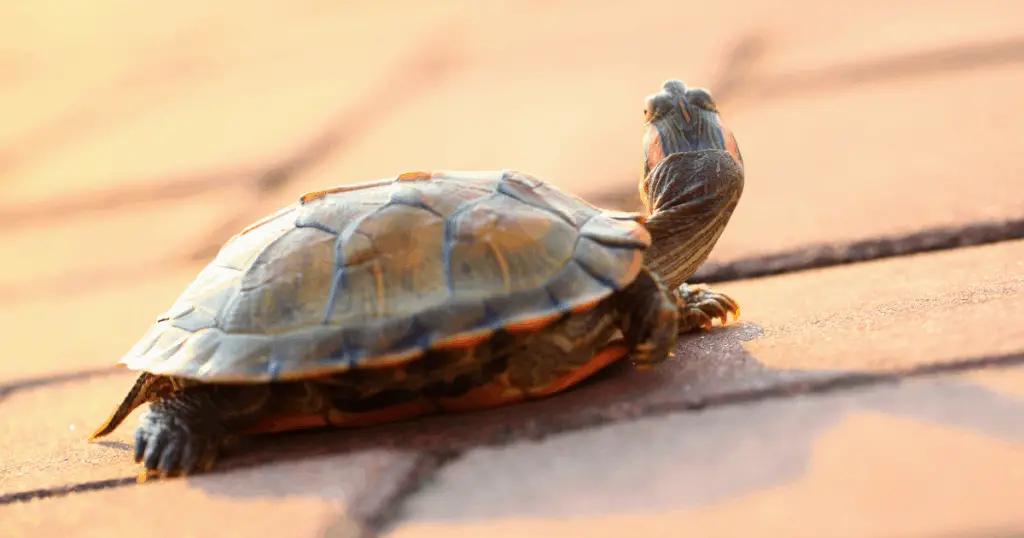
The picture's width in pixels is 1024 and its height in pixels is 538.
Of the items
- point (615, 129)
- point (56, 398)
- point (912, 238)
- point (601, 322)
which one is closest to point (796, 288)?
point (912, 238)

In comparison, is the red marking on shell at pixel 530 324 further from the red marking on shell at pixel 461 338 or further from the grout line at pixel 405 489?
the grout line at pixel 405 489

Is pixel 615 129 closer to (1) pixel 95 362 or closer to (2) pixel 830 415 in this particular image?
(1) pixel 95 362

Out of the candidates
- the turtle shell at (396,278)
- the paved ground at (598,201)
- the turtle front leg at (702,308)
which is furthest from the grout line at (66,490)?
the turtle front leg at (702,308)

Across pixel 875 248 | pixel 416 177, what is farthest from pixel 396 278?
pixel 875 248

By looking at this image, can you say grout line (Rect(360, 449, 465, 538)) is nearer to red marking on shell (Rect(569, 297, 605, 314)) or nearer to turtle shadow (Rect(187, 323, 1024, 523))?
turtle shadow (Rect(187, 323, 1024, 523))

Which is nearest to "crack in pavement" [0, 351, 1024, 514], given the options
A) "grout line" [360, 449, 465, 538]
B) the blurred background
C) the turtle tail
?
"grout line" [360, 449, 465, 538]

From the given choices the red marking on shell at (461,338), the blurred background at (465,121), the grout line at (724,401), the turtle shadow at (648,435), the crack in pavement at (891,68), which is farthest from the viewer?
the crack in pavement at (891,68)
